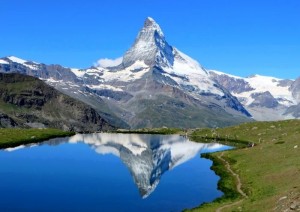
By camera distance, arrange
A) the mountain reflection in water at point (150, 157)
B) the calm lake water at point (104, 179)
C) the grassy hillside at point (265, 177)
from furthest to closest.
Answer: the mountain reflection in water at point (150, 157)
the calm lake water at point (104, 179)
the grassy hillside at point (265, 177)

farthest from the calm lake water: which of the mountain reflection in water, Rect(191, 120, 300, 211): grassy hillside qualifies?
Rect(191, 120, 300, 211): grassy hillside

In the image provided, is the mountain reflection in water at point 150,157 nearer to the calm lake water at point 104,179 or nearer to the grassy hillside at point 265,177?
the calm lake water at point 104,179

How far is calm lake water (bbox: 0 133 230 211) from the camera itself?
277 feet

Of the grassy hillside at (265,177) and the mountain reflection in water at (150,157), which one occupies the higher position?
the mountain reflection in water at (150,157)

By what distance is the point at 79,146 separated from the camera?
19875cm

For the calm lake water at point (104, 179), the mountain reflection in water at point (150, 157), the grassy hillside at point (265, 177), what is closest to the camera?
the grassy hillside at point (265, 177)

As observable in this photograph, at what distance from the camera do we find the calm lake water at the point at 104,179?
8456cm


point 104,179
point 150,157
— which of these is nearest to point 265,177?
point 104,179

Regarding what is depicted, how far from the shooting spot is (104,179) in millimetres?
111312

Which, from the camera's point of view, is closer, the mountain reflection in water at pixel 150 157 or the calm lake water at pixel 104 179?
the calm lake water at pixel 104 179

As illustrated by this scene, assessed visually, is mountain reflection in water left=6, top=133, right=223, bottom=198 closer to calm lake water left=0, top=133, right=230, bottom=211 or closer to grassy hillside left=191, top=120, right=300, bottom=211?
calm lake water left=0, top=133, right=230, bottom=211

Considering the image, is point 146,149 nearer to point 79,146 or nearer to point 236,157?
point 79,146

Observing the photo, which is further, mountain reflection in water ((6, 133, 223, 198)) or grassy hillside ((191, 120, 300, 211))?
mountain reflection in water ((6, 133, 223, 198))

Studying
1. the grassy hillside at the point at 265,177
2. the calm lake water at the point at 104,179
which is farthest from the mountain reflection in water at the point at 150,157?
the grassy hillside at the point at 265,177
